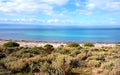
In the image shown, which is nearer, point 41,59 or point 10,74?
point 10,74

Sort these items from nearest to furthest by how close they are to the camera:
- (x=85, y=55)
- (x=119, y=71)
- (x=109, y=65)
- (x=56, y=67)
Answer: (x=119, y=71), (x=56, y=67), (x=109, y=65), (x=85, y=55)

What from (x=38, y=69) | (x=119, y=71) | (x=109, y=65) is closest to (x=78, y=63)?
(x=109, y=65)

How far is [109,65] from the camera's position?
380 inches

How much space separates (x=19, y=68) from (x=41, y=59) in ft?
6.09

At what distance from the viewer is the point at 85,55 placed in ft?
44.9

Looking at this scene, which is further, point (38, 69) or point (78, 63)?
point (78, 63)

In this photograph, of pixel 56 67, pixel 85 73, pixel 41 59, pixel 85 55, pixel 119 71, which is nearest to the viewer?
pixel 119 71

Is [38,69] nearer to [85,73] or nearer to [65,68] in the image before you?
[65,68]

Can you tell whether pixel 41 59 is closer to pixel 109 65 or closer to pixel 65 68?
pixel 65 68

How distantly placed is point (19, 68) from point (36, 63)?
107 centimetres

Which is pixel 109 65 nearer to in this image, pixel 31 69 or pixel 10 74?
pixel 31 69

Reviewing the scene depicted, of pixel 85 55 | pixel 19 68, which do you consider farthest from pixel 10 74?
pixel 85 55

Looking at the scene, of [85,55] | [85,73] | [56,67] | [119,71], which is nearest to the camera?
[119,71]

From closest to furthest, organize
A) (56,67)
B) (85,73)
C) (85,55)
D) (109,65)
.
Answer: (56,67), (85,73), (109,65), (85,55)
